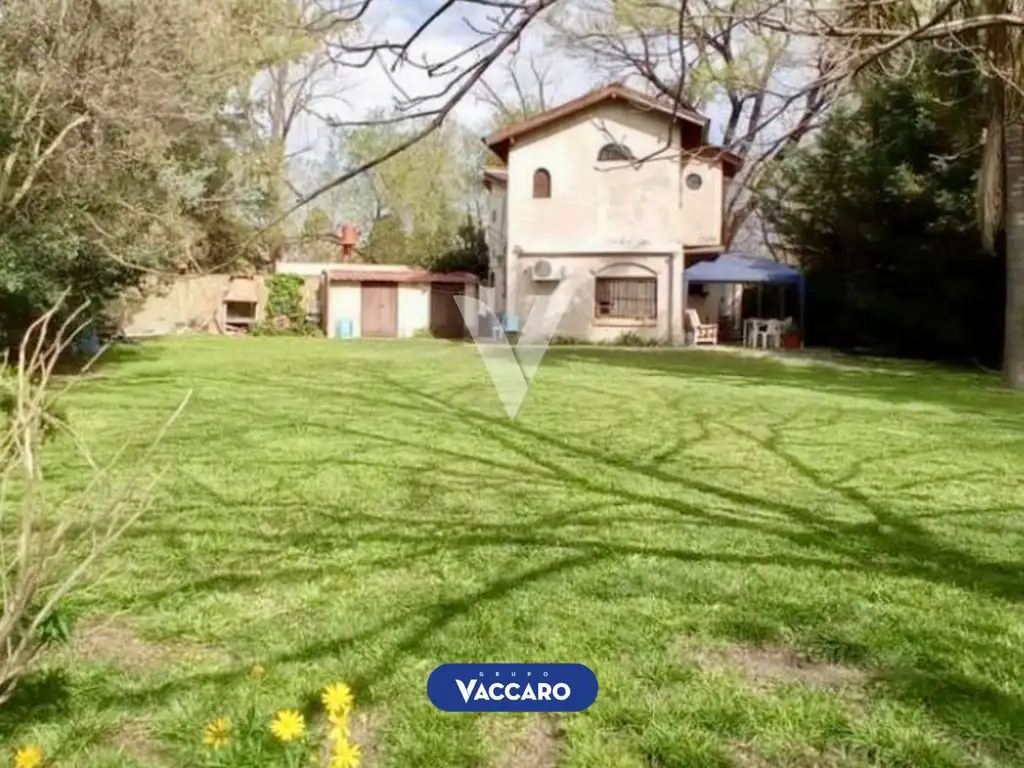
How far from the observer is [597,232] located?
71.2ft

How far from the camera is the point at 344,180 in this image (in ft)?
7.75

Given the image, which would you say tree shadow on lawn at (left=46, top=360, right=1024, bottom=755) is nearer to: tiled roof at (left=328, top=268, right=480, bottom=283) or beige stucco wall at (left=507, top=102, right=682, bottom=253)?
beige stucco wall at (left=507, top=102, right=682, bottom=253)

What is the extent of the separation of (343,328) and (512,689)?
23292mm

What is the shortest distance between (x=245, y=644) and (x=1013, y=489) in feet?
16.2

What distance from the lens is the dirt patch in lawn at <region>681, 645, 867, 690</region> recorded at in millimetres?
2838

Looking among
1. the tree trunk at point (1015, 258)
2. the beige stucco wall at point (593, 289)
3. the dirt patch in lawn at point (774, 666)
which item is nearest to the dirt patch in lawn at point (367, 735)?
the dirt patch in lawn at point (774, 666)

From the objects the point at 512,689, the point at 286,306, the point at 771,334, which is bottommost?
the point at 512,689

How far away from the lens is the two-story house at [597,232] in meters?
21.2

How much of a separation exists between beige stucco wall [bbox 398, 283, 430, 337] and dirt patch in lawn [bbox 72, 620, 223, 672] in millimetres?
22491

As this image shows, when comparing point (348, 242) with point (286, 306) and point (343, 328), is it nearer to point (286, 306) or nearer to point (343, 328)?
point (286, 306)

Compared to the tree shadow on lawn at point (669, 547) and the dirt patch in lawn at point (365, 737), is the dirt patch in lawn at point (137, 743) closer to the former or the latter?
the tree shadow on lawn at point (669, 547)

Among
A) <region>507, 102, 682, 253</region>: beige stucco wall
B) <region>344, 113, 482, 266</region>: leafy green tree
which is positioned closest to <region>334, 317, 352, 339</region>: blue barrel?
<region>344, 113, 482, 266</region>: leafy green tree

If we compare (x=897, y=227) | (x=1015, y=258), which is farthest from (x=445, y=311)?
(x=1015, y=258)

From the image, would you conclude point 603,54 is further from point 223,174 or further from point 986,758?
point 223,174
